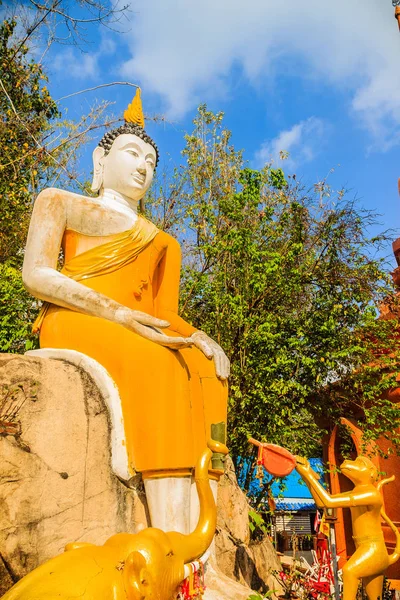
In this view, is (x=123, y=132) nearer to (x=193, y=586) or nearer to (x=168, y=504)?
(x=168, y=504)

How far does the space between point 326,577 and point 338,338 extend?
3.11 m

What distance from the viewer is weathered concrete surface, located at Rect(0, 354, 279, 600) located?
215cm

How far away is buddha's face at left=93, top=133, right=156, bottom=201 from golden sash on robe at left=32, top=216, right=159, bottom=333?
0.36 meters

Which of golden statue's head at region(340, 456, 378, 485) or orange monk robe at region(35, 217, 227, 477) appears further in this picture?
golden statue's head at region(340, 456, 378, 485)

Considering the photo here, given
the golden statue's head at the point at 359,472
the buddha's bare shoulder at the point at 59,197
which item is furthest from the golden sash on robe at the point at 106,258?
the golden statue's head at the point at 359,472

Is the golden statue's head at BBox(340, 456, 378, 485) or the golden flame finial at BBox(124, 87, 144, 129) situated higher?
the golden flame finial at BBox(124, 87, 144, 129)

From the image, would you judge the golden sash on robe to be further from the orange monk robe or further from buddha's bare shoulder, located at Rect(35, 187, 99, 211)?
buddha's bare shoulder, located at Rect(35, 187, 99, 211)

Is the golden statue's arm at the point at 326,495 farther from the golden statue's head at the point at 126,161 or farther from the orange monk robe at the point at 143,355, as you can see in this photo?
the golden statue's head at the point at 126,161

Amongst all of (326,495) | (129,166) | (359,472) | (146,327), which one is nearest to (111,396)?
(146,327)

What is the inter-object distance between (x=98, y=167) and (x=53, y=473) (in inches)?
84.3

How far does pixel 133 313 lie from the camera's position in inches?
110

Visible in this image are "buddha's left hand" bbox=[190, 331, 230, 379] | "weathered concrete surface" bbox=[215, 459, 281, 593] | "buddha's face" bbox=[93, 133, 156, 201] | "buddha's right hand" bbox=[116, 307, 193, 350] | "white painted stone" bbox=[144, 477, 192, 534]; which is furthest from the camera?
"weathered concrete surface" bbox=[215, 459, 281, 593]

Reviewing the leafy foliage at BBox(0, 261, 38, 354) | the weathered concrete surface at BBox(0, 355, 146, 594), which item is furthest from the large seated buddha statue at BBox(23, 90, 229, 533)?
the leafy foliage at BBox(0, 261, 38, 354)

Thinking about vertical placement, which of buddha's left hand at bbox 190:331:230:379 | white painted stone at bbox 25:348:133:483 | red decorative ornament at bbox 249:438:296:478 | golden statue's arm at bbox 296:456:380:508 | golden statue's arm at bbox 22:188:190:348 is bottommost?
golden statue's arm at bbox 296:456:380:508
